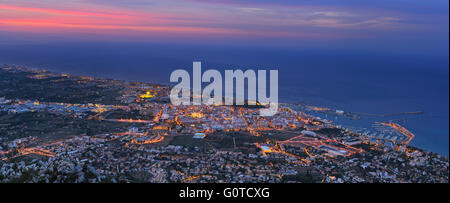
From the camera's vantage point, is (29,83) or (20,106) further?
(29,83)

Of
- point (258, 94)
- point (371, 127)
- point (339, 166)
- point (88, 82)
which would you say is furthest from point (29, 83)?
point (371, 127)

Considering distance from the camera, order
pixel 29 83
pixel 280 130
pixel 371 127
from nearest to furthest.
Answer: pixel 280 130, pixel 371 127, pixel 29 83

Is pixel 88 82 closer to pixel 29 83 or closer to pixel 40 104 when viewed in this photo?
pixel 29 83

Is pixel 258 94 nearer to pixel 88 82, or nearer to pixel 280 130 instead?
pixel 280 130

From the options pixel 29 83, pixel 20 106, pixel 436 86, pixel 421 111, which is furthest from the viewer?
pixel 436 86
